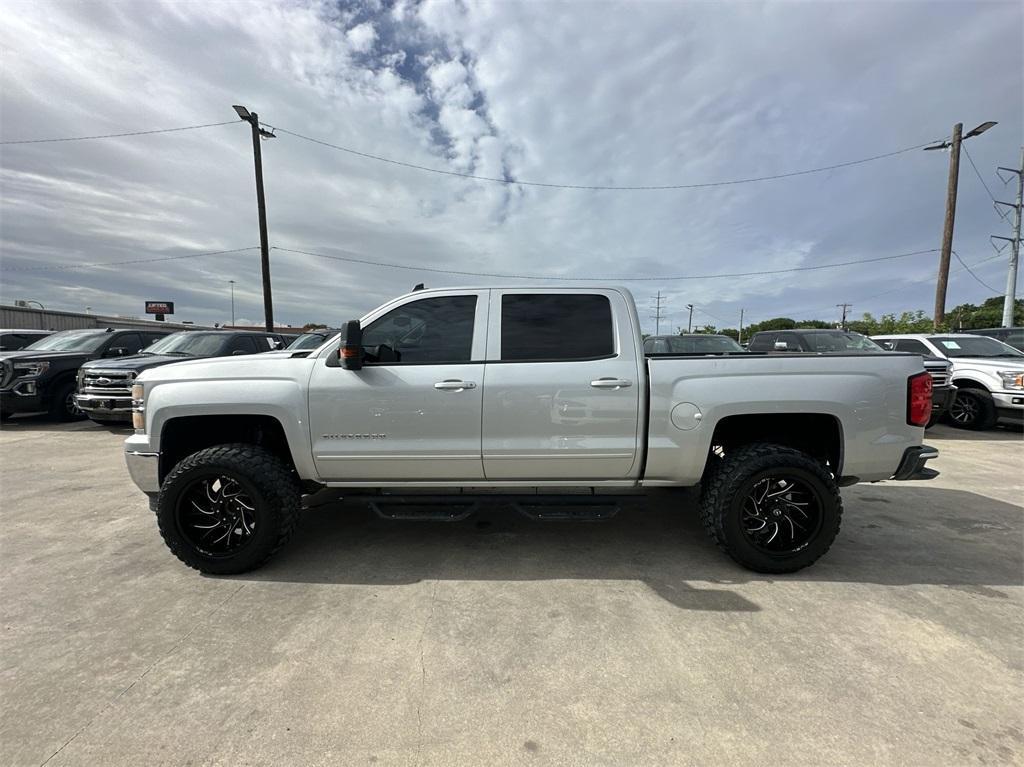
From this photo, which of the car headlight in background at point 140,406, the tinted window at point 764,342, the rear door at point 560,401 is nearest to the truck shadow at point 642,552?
the rear door at point 560,401

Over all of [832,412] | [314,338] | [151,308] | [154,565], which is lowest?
[154,565]

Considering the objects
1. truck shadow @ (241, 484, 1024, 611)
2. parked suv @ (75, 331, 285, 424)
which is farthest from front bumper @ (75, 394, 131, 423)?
truck shadow @ (241, 484, 1024, 611)

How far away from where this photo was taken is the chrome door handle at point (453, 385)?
126 inches

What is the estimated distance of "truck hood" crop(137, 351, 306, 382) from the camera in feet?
10.9

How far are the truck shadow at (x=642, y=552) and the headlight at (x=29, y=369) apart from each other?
7820 millimetres

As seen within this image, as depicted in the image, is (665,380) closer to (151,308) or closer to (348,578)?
(348,578)

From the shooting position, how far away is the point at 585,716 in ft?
6.66

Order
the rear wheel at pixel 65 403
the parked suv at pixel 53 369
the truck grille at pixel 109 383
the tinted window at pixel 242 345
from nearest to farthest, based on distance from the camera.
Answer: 1. the truck grille at pixel 109 383
2. the parked suv at pixel 53 369
3. the rear wheel at pixel 65 403
4. the tinted window at pixel 242 345

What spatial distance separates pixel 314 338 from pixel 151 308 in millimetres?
55373

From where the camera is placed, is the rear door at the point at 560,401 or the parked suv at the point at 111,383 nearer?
the rear door at the point at 560,401

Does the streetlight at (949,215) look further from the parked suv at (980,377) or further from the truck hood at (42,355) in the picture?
the truck hood at (42,355)

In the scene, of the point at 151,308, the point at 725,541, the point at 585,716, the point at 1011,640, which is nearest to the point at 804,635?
the point at 725,541

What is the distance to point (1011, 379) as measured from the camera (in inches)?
314

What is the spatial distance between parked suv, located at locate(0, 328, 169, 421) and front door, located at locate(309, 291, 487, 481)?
27.9ft
